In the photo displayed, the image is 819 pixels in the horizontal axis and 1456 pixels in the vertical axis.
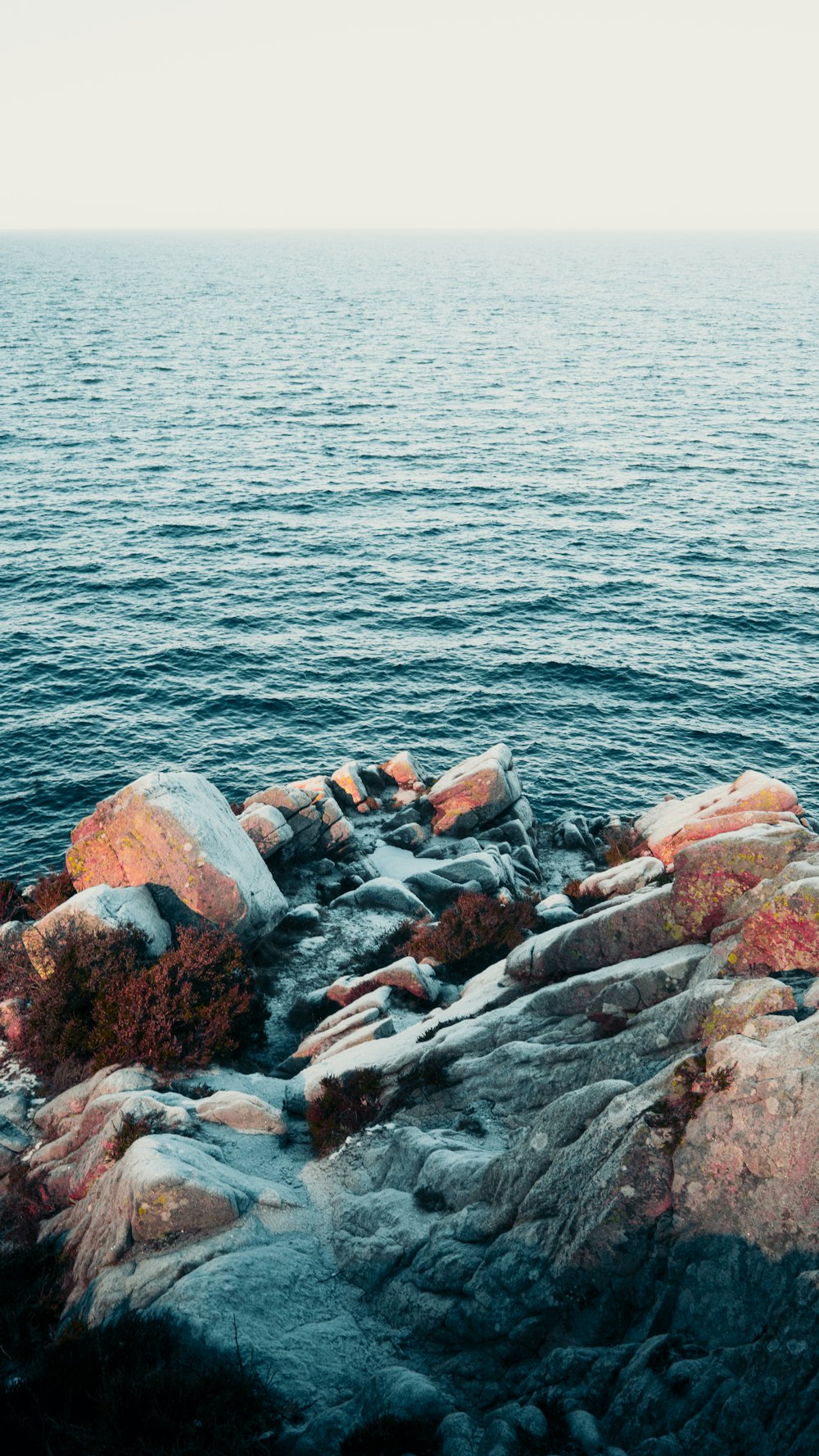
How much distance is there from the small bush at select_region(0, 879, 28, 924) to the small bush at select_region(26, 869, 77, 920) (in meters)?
0.44

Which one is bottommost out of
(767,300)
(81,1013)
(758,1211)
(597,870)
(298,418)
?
(597,870)

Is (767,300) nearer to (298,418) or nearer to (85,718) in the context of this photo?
(298,418)

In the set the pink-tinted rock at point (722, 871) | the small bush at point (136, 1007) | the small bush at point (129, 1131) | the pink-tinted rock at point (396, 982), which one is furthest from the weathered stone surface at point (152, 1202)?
the pink-tinted rock at point (722, 871)

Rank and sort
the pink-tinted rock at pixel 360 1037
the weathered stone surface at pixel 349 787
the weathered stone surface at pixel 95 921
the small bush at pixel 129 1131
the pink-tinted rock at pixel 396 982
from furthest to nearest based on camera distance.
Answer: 1. the weathered stone surface at pixel 349 787
2. the pink-tinted rock at pixel 396 982
3. the weathered stone surface at pixel 95 921
4. the pink-tinted rock at pixel 360 1037
5. the small bush at pixel 129 1131

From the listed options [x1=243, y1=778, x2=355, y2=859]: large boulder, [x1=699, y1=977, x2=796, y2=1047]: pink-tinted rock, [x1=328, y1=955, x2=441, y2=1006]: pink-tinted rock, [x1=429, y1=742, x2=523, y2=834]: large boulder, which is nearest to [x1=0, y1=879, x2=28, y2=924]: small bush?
[x1=243, y1=778, x2=355, y2=859]: large boulder

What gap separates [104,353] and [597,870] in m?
112

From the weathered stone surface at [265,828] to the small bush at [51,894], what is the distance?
6427mm

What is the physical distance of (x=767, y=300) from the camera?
643ft

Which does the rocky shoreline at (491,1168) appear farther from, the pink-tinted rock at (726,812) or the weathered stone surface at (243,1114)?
the pink-tinted rock at (726,812)

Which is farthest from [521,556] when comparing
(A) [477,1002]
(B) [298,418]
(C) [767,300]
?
(C) [767,300]

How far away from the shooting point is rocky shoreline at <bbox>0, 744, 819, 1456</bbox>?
11.6 metres

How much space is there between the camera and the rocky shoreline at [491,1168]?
11.6 metres

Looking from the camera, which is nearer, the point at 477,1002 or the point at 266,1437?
the point at 266,1437

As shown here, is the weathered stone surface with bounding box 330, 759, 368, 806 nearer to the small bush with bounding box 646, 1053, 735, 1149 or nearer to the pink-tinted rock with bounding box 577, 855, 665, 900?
the pink-tinted rock with bounding box 577, 855, 665, 900
